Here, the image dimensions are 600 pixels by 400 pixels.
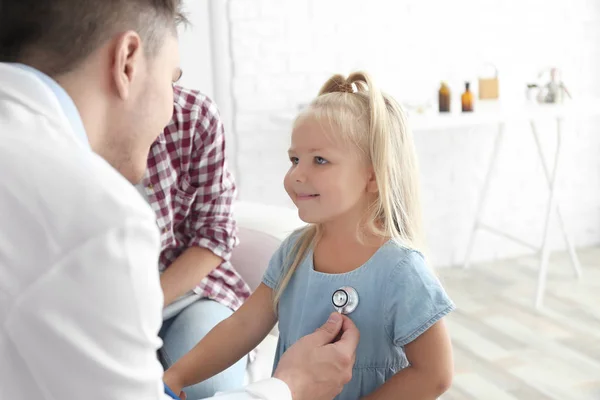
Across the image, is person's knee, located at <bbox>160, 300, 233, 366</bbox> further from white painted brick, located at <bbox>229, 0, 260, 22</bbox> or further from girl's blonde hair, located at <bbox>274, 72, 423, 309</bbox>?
white painted brick, located at <bbox>229, 0, 260, 22</bbox>

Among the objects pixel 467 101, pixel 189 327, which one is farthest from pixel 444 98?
pixel 189 327

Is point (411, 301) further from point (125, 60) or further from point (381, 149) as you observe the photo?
point (125, 60)

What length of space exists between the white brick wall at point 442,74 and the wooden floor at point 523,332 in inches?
11.4

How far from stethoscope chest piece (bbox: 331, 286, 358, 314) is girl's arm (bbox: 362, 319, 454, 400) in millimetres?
128

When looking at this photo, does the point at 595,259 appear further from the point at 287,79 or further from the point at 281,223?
the point at 281,223

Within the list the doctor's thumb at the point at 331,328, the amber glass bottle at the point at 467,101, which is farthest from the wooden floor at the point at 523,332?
the doctor's thumb at the point at 331,328

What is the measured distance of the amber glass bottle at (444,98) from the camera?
386 centimetres

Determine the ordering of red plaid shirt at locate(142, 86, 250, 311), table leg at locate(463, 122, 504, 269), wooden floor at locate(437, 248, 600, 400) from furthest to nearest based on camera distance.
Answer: table leg at locate(463, 122, 504, 269), wooden floor at locate(437, 248, 600, 400), red plaid shirt at locate(142, 86, 250, 311)

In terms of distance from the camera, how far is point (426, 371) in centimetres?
154

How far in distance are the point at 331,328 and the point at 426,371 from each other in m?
0.18

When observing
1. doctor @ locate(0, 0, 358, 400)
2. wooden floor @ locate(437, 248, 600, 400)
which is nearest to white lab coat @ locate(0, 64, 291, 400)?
doctor @ locate(0, 0, 358, 400)

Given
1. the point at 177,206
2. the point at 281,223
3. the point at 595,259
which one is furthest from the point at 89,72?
the point at 595,259

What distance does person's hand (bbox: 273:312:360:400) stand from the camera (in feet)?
4.91

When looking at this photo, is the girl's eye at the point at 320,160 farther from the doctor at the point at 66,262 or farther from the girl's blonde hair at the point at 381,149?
the doctor at the point at 66,262
